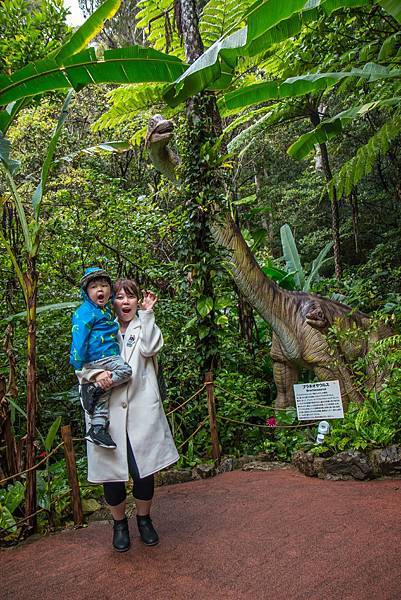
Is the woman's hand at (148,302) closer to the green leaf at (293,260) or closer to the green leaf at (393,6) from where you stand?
the green leaf at (393,6)

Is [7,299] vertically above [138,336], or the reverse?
[7,299]

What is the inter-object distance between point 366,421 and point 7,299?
356 cm

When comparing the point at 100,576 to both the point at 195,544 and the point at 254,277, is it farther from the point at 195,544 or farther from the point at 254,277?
the point at 254,277

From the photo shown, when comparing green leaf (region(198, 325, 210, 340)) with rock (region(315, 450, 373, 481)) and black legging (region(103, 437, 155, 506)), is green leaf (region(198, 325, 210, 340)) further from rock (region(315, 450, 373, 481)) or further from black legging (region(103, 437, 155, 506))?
black legging (region(103, 437, 155, 506))

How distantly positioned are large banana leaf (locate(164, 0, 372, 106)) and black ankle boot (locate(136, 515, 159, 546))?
2.48 m

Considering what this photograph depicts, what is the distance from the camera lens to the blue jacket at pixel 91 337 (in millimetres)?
2570

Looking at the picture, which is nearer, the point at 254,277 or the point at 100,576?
the point at 100,576

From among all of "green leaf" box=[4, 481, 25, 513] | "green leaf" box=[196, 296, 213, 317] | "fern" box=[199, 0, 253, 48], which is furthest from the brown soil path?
"fern" box=[199, 0, 253, 48]

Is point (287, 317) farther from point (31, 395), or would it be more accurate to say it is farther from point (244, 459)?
point (31, 395)

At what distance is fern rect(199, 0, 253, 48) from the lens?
649 centimetres

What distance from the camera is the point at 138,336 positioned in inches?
107

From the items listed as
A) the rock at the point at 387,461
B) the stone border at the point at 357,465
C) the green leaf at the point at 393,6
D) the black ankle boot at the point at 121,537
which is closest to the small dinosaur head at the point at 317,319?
the stone border at the point at 357,465

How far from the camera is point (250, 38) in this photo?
3020 mm

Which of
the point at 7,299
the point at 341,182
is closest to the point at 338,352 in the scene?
the point at 341,182
